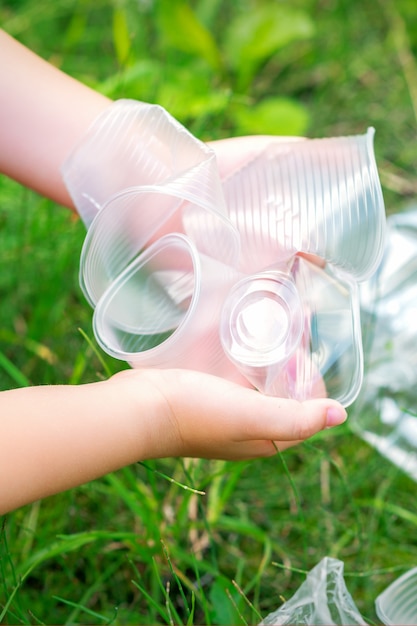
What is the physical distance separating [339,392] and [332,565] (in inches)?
6.2

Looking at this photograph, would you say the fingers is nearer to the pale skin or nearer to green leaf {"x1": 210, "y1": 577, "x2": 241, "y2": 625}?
the pale skin

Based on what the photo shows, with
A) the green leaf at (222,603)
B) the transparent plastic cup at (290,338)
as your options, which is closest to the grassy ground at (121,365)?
the green leaf at (222,603)

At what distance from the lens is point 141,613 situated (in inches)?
32.1

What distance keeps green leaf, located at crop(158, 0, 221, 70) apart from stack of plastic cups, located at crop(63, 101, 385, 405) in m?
0.54

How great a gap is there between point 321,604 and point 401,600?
0.34ft

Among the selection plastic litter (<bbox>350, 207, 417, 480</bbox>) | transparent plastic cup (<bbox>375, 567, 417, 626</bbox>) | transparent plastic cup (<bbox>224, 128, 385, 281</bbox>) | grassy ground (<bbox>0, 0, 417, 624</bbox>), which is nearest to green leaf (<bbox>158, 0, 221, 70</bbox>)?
grassy ground (<bbox>0, 0, 417, 624</bbox>)

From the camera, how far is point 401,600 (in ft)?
2.44

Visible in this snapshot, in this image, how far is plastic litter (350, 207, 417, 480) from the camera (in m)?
0.99

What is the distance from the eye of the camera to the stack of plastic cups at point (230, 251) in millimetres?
696

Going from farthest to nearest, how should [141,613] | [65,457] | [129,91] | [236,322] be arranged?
[129,91] → [141,613] → [236,322] → [65,457]

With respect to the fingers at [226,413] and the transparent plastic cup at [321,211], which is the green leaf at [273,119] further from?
the fingers at [226,413]

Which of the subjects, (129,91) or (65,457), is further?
(129,91)

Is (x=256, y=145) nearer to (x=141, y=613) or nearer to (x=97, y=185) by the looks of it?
(x=97, y=185)

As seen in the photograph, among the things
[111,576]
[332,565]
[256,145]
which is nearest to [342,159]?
[256,145]
